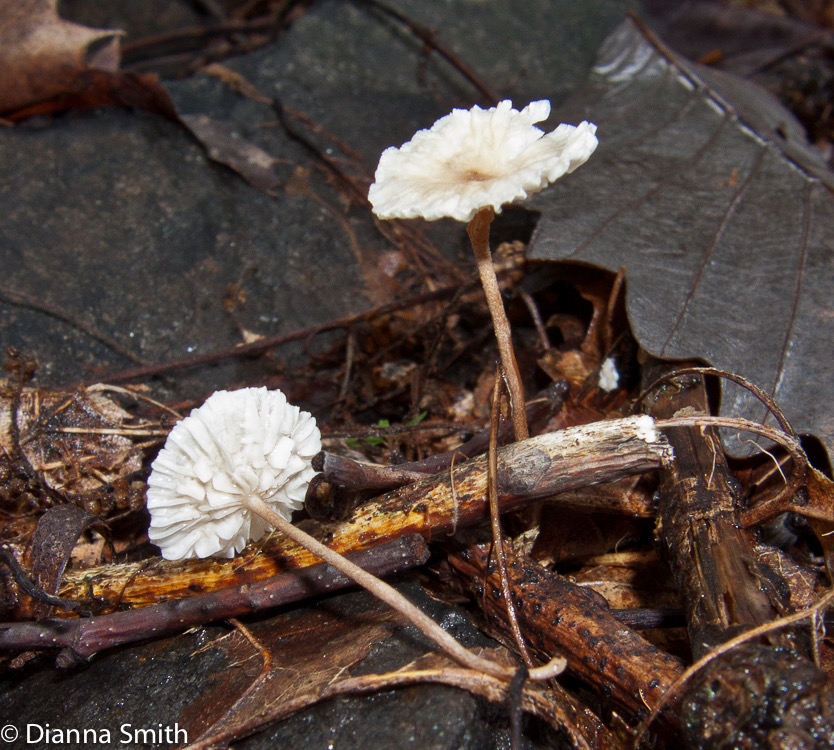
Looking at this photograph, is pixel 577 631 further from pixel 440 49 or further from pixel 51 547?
pixel 440 49

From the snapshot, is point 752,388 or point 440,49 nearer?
point 752,388

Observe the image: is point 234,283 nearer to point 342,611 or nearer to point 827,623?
point 342,611

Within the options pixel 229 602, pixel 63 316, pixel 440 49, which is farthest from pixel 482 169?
pixel 440 49

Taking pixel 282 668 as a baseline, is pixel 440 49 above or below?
above

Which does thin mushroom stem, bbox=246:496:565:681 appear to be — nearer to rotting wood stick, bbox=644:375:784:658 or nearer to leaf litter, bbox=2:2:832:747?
leaf litter, bbox=2:2:832:747

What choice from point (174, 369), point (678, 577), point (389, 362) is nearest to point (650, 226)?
point (389, 362)

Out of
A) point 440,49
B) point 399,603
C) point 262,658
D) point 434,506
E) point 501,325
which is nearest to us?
point 399,603
